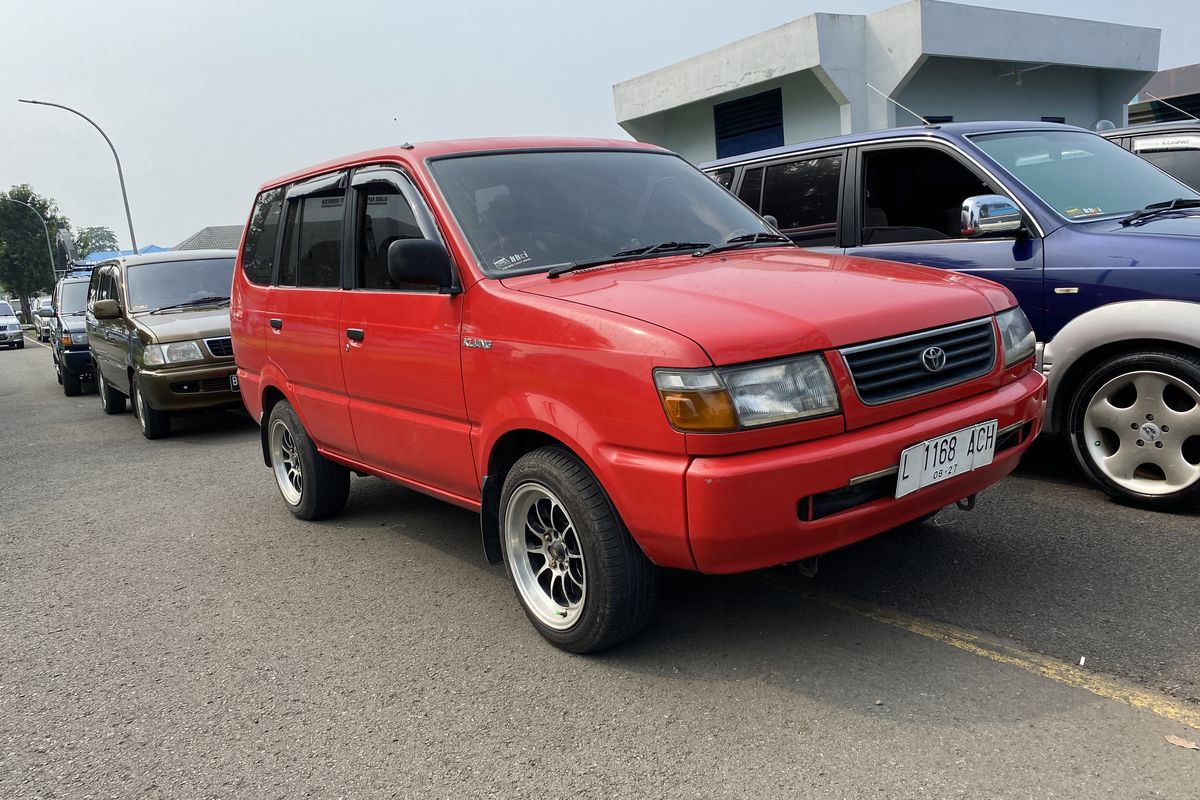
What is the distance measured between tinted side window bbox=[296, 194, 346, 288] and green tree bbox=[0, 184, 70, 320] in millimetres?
65101

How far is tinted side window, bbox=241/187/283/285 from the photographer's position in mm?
5336

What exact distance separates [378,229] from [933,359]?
2503 mm

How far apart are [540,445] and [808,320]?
1.12m

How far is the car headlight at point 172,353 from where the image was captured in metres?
8.77

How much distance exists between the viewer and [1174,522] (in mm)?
4219

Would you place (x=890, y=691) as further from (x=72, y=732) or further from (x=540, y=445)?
(x=72, y=732)

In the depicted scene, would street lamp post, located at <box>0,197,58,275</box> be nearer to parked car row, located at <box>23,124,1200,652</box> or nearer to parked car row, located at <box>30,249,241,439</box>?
parked car row, located at <box>30,249,241,439</box>

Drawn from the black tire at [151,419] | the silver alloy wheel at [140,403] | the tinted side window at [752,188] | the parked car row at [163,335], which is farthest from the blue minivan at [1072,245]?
the silver alloy wheel at [140,403]

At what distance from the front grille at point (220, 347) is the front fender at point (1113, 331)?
7.15 metres

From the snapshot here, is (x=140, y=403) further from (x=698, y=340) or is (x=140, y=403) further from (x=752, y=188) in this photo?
(x=698, y=340)

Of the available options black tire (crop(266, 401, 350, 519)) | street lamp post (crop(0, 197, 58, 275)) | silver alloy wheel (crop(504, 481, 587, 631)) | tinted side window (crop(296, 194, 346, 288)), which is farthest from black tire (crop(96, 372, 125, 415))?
street lamp post (crop(0, 197, 58, 275))

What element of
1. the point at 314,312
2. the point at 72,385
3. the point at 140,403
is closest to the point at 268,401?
the point at 314,312

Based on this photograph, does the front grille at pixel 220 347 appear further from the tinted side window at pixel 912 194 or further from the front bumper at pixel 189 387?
the tinted side window at pixel 912 194

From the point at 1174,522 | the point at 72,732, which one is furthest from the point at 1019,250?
the point at 72,732
